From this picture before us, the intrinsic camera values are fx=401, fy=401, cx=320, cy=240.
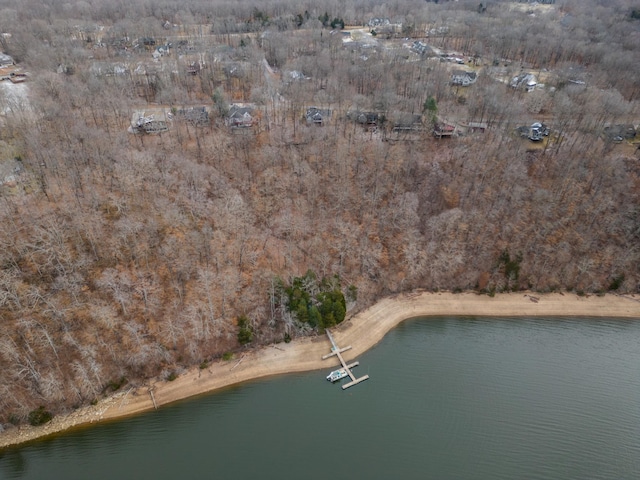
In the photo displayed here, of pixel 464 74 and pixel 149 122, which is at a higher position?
pixel 464 74

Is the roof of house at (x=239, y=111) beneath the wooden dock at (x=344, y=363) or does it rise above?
above

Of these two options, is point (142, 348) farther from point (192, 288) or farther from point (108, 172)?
point (108, 172)

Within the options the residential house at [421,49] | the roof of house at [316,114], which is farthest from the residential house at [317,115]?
the residential house at [421,49]

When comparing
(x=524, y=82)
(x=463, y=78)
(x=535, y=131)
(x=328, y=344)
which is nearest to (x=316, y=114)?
(x=463, y=78)

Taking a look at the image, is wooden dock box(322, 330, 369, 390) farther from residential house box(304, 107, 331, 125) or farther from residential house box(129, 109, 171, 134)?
residential house box(129, 109, 171, 134)

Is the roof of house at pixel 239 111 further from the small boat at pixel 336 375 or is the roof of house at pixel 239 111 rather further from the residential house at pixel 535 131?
the residential house at pixel 535 131

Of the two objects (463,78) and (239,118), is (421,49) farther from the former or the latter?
(239,118)
